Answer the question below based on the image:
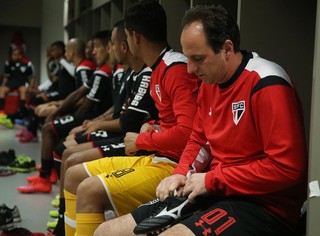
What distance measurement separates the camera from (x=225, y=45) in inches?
60.5

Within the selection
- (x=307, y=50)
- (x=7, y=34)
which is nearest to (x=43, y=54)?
(x=7, y=34)

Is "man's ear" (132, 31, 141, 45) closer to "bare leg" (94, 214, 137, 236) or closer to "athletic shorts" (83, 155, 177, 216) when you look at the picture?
"athletic shorts" (83, 155, 177, 216)

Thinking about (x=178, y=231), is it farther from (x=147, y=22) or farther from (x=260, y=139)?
(x=147, y=22)

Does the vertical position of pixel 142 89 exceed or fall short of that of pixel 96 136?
it exceeds it

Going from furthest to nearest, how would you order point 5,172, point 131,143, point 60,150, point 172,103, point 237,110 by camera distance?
1. point 5,172
2. point 60,150
3. point 131,143
4. point 172,103
5. point 237,110

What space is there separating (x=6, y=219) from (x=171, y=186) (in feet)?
4.93

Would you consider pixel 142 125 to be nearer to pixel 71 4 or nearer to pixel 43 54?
pixel 71 4

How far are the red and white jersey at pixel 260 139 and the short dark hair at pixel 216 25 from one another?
0.32 ft

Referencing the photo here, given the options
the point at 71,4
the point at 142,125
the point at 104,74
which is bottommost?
the point at 142,125

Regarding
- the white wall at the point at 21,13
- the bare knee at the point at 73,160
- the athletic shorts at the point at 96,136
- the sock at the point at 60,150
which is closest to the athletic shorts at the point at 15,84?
the white wall at the point at 21,13

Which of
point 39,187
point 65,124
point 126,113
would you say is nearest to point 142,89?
point 126,113

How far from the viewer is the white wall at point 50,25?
28.2ft

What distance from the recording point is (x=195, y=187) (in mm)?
1517

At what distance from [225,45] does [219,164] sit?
15.5 inches
